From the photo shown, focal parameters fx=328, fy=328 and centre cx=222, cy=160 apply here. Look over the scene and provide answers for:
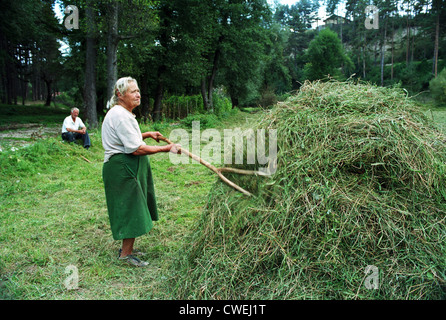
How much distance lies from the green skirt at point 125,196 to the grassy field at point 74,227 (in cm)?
45

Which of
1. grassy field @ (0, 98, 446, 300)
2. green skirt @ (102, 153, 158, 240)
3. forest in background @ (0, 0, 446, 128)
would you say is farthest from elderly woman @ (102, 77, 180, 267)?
forest in background @ (0, 0, 446, 128)

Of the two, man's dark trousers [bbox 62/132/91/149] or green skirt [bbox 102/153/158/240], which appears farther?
man's dark trousers [bbox 62/132/91/149]

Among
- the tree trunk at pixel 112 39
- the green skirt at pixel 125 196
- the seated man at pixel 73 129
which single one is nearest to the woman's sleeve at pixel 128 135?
the green skirt at pixel 125 196

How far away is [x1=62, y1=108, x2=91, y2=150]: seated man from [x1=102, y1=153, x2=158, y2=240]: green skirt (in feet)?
22.0

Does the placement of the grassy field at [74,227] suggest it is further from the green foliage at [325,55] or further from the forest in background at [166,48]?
the green foliage at [325,55]

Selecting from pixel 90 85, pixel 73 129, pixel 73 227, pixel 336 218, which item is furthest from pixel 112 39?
pixel 336 218

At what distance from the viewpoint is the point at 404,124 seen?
2.85 metres

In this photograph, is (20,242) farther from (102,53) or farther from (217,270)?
(102,53)

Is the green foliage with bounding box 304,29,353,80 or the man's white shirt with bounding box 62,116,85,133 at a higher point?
the green foliage with bounding box 304,29,353,80

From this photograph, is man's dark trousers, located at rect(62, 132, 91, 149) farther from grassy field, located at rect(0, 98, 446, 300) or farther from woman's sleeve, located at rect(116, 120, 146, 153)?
woman's sleeve, located at rect(116, 120, 146, 153)

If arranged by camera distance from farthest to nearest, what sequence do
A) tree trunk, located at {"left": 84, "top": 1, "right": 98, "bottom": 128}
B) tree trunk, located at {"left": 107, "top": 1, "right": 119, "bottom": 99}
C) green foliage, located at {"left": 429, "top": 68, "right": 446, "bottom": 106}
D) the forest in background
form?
green foliage, located at {"left": 429, "top": 68, "right": 446, "bottom": 106}, tree trunk, located at {"left": 84, "top": 1, "right": 98, "bottom": 128}, the forest in background, tree trunk, located at {"left": 107, "top": 1, "right": 119, "bottom": 99}

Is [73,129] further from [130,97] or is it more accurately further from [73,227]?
[130,97]

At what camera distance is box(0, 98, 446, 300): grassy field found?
3.12 m

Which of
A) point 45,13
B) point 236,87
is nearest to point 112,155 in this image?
point 45,13
